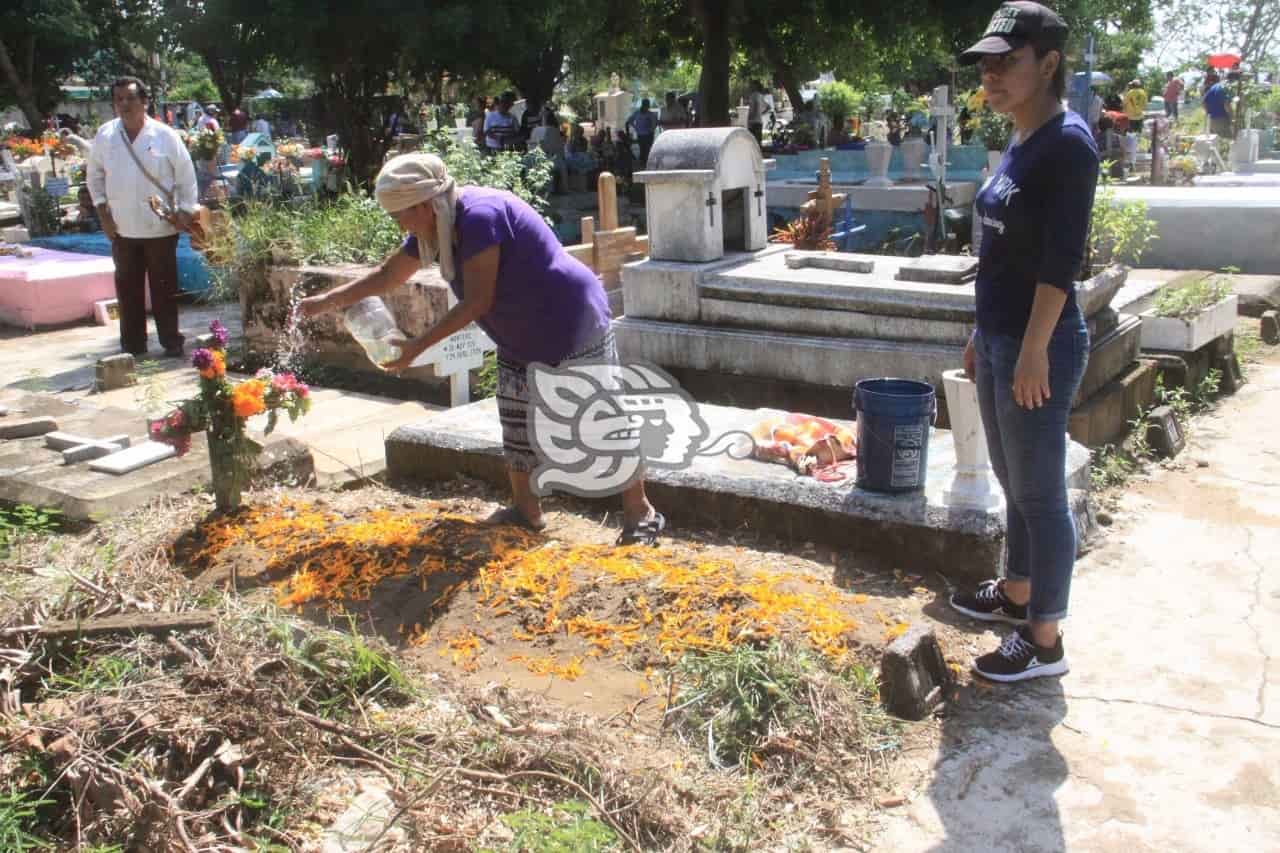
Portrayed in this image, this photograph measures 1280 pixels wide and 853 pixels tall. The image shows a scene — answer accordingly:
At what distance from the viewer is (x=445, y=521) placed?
4.77 metres

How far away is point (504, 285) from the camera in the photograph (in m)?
4.19

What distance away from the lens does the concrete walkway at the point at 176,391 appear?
5949 mm

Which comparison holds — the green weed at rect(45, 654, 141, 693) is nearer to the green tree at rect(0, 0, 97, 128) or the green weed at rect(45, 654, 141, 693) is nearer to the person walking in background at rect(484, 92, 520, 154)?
the person walking in background at rect(484, 92, 520, 154)

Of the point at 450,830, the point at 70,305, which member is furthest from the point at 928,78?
the point at 450,830

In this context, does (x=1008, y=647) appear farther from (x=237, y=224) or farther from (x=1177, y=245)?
(x=1177, y=245)

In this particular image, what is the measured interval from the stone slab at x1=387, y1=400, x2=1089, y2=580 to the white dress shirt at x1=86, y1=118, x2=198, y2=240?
3.82 metres

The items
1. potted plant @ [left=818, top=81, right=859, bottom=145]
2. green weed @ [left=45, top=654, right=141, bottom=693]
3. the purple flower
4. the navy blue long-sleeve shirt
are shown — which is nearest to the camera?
the navy blue long-sleeve shirt

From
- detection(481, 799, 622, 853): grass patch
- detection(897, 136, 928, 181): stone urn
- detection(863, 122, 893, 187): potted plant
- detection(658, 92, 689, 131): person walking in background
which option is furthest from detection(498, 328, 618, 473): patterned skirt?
detection(658, 92, 689, 131): person walking in background

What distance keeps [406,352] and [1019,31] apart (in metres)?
2.29

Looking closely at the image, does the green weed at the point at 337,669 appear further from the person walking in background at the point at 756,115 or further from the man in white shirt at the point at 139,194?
the person walking in background at the point at 756,115

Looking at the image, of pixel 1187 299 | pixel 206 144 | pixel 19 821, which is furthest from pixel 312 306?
pixel 206 144

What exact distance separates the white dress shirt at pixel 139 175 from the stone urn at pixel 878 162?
882cm

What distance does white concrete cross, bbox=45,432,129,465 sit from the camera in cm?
544

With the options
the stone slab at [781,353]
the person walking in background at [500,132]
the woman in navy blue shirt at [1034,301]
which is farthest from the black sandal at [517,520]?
the person walking in background at [500,132]
